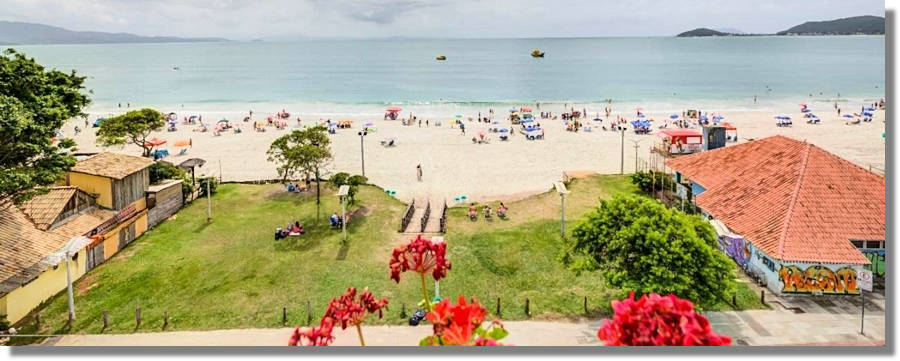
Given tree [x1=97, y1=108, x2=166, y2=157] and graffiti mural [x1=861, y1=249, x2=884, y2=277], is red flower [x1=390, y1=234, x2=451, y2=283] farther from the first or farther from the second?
tree [x1=97, y1=108, x2=166, y2=157]

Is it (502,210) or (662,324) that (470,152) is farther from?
(662,324)

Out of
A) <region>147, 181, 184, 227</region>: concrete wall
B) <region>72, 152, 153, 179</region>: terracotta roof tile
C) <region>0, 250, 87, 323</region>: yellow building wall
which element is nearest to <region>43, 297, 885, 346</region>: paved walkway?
<region>0, 250, 87, 323</region>: yellow building wall

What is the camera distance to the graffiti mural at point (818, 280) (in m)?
10.9

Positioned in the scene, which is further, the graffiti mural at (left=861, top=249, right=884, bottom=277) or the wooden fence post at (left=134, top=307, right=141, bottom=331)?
the graffiti mural at (left=861, top=249, right=884, bottom=277)

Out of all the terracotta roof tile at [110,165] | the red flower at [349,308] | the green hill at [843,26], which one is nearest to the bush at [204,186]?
the terracotta roof tile at [110,165]

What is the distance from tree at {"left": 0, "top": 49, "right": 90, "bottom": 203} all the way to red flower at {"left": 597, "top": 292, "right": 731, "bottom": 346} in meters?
9.21

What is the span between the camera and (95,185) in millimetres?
15336

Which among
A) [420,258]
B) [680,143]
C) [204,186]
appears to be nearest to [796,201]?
[680,143]

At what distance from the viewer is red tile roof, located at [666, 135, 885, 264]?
11.6 m

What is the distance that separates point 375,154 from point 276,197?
37.4 feet

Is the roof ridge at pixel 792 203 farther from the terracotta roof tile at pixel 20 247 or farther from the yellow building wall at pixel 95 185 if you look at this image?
the yellow building wall at pixel 95 185

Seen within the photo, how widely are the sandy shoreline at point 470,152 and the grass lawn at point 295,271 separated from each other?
4919 mm

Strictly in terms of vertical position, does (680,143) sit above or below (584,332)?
above

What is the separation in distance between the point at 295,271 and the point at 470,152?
1920cm
